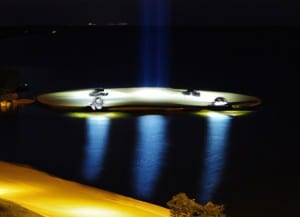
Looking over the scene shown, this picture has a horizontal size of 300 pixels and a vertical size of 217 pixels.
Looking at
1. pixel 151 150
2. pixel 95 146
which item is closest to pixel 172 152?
pixel 151 150

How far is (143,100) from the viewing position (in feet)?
104

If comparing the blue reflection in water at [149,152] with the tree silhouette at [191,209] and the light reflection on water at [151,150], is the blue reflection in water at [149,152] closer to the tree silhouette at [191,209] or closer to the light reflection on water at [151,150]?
the light reflection on water at [151,150]

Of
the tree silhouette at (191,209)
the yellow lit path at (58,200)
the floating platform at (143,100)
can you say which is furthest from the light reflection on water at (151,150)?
the tree silhouette at (191,209)

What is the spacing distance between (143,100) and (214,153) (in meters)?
9.65

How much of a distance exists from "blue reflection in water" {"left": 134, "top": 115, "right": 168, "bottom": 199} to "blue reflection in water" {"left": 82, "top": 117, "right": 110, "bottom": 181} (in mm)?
1131

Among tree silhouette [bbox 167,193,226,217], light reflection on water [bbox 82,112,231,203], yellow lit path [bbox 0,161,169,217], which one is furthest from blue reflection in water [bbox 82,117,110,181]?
tree silhouette [bbox 167,193,226,217]

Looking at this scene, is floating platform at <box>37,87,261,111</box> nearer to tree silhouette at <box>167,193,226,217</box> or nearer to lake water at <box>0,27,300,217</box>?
lake water at <box>0,27,300,217</box>

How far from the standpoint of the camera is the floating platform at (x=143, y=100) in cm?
2986

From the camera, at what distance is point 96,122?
2745 cm

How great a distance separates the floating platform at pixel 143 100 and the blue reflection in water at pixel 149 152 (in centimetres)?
181

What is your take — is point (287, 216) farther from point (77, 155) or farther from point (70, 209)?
point (77, 155)

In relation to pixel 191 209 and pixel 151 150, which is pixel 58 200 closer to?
pixel 191 209

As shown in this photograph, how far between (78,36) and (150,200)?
6445 inches

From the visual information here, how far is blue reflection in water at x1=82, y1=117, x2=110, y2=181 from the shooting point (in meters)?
19.0
